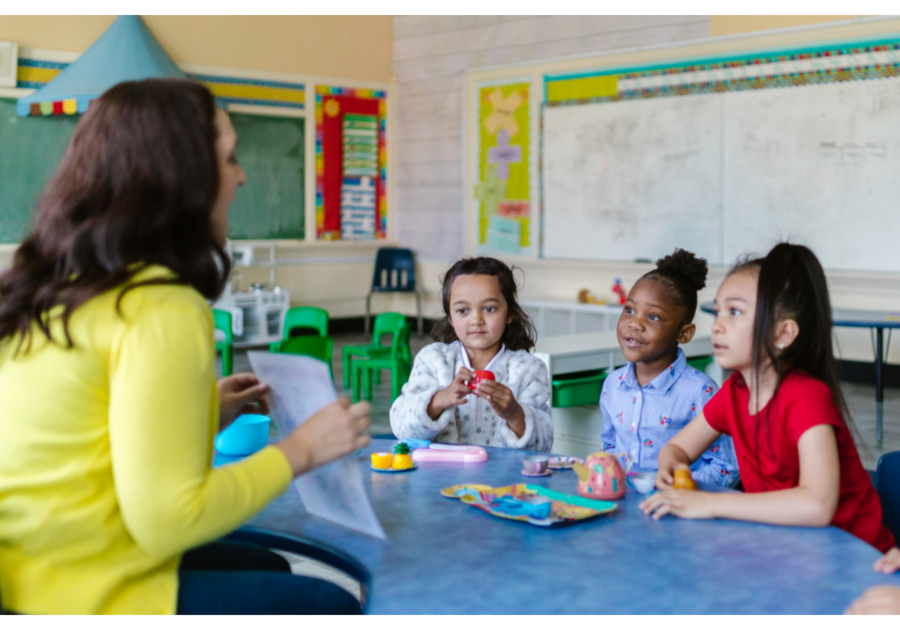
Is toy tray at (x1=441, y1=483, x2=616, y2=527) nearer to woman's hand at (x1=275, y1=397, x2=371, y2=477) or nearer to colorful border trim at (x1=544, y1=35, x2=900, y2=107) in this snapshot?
woman's hand at (x1=275, y1=397, x2=371, y2=477)

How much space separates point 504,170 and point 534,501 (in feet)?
21.6

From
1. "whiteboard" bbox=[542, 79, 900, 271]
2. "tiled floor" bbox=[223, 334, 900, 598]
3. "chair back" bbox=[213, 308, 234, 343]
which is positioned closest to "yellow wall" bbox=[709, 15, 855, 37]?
"whiteboard" bbox=[542, 79, 900, 271]

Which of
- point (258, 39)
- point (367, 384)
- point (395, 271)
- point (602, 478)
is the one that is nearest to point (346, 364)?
point (367, 384)

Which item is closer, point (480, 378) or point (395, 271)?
point (480, 378)

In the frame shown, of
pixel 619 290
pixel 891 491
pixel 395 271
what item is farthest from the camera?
pixel 395 271

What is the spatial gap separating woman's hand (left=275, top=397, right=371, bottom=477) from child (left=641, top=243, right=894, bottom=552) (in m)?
0.50

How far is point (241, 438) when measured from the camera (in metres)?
1.80

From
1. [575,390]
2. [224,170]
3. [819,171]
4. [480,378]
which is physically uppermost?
[819,171]

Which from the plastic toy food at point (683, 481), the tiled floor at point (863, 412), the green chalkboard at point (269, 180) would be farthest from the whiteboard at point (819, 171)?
the plastic toy food at point (683, 481)

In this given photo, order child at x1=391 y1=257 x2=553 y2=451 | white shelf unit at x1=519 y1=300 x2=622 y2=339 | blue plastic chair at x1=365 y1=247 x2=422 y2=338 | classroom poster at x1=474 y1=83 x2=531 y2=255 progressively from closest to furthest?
child at x1=391 y1=257 x2=553 y2=451
white shelf unit at x1=519 y1=300 x2=622 y2=339
classroom poster at x1=474 y1=83 x2=531 y2=255
blue plastic chair at x1=365 y1=247 x2=422 y2=338

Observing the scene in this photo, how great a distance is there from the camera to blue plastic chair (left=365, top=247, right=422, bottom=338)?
8.40 metres

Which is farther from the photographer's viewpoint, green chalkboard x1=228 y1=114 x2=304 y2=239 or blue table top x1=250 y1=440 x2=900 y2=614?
green chalkboard x1=228 y1=114 x2=304 y2=239

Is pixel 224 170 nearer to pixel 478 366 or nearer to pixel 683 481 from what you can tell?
pixel 683 481
